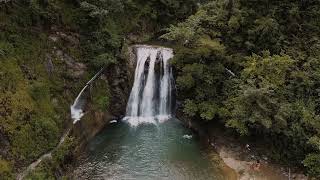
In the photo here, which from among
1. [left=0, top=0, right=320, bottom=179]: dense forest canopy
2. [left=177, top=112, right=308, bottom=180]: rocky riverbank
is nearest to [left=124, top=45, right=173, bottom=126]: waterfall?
[left=0, top=0, right=320, bottom=179]: dense forest canopy

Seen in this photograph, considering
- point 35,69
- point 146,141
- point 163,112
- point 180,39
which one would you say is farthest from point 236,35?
point 35,69

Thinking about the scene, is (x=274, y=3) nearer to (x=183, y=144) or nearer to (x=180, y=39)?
(x=180, y=39)

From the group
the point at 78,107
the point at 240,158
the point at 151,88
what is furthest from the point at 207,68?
the point at 78,107

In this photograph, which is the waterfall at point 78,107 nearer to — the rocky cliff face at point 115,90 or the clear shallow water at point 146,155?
the rocky cliff face at point 115,90

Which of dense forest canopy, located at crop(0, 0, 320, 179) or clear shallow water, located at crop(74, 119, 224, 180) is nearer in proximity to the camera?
dense forest canopy, located at crop(0, 0, 320, 179)

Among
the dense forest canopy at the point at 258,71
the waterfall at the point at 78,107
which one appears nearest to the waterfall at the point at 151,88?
the dense forest canopy at the point at 258,71

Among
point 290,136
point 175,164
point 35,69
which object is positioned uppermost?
point 35,69

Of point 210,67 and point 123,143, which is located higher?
point 210,67

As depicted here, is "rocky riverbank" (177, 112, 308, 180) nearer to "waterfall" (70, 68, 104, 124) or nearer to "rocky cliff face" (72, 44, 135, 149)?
"rocky cliff face" (72, 44, 135, 149)
